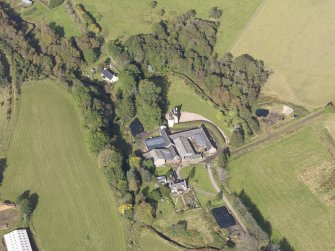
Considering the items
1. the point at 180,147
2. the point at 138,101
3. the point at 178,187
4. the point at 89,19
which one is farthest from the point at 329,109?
the point at 89,19

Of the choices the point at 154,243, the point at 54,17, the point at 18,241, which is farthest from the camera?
the point at 54,17

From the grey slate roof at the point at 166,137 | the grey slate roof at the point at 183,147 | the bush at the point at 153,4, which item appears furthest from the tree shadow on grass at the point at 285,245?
the bush at the point at 153,4

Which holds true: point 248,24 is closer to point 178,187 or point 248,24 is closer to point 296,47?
point 296,47

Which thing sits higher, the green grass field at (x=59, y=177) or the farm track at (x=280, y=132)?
the green grass field at (x=59, y=177)

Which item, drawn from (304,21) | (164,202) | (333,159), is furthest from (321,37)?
(164,202)

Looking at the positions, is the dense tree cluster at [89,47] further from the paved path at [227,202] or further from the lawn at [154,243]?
the lawn at [154,243]

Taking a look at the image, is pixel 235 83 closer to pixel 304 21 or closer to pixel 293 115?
pixel 293 115
